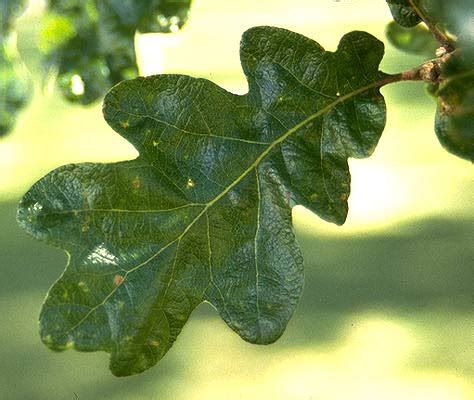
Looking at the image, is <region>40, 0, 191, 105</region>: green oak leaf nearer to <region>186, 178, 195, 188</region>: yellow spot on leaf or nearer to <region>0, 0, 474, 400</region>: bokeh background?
<region>186, 178, 195, 188</region>: yellow spot on leaf

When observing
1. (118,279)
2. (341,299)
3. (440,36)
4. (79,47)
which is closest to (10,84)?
(79,47)

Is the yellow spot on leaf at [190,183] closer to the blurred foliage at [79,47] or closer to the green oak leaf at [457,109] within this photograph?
the green oak leaf at [457,109]

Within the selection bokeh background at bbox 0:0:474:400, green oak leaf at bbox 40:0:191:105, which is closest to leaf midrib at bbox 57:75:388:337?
green oak leaf at bbox 40:0:191:105

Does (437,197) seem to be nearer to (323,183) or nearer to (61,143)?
(61,143)

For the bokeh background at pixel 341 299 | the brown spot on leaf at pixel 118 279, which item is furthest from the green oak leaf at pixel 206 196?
the bokeh background at pixel 341 299

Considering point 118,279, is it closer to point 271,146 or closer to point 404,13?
point 271,146

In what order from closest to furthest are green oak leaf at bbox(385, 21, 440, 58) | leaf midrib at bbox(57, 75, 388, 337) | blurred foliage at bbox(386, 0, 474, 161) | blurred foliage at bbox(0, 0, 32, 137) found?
blurred foliage at bbox(386, 0, 474, 161) → leaf midrib at bbox(57, 75, 388, 337) → green oak leaf at bbox(385, 21, 440, 58) → blurred foliage at bbox(0, 0, 32, 137)
